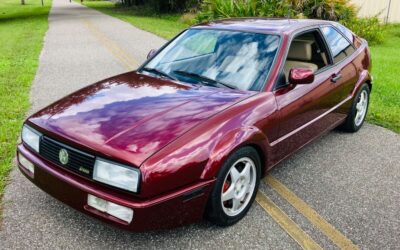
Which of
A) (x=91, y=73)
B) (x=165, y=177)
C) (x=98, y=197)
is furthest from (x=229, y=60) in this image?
(x=91, y=73)

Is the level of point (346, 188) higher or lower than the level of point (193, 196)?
lower

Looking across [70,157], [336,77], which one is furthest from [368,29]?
[70,157]

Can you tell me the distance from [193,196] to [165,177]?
0.89 ft

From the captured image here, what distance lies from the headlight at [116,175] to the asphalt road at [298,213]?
576 millimetres

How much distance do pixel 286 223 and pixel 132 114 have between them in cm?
149

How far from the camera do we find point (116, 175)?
2.62 meters

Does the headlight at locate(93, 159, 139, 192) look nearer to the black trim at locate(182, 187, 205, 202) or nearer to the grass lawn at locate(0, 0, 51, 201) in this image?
the black trim at locate(182, 187, 205, 202)

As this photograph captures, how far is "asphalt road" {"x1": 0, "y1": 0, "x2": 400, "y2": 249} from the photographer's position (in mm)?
3004

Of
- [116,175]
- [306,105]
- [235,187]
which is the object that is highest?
[306,105]

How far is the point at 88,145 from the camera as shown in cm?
274

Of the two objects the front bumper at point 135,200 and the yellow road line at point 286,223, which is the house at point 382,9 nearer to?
the yellow road line at point 286,223

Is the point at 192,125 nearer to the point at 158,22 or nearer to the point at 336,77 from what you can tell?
the point at 336,77

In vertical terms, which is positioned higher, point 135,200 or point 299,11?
point 299,11

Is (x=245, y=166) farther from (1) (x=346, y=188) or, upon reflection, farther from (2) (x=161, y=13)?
(2) (x=161, y=13)
